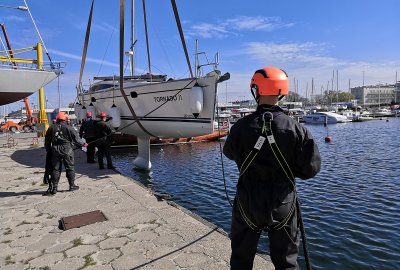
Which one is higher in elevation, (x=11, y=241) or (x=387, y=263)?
(x=11, y=241)

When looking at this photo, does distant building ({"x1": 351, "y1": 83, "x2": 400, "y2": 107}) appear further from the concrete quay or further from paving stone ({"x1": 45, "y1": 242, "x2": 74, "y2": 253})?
paving stone ({"x1": 45, "y1": 242, "x2": 74, "y2": 253})

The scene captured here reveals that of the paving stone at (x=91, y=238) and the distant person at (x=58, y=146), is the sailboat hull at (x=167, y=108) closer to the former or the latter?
the distant person at (x=58, y=146)

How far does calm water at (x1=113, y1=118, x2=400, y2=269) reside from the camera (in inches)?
218

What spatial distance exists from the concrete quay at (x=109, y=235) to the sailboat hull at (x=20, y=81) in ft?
30.1

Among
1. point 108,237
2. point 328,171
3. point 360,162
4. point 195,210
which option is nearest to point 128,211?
point 108,237

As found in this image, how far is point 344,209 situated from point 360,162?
26.6ft

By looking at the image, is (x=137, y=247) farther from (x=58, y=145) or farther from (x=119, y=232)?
(x=58, y=145)

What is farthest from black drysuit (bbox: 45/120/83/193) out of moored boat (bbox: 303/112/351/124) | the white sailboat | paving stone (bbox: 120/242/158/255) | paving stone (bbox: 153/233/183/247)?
moored boat (bbox: 303/112/351/124)

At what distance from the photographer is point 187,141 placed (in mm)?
25328

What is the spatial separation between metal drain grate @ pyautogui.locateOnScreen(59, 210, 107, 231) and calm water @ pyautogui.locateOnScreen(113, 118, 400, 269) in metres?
2.50

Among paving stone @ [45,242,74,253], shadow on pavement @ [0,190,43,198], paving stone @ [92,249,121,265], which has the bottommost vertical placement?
shadow on pavement @ [0,190,43,198]

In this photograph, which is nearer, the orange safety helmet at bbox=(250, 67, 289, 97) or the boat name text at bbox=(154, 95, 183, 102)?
the orange safety helmet at bbox=(250, 67, 289, 97)

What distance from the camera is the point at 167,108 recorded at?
10914mm

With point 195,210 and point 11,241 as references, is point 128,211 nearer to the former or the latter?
point 11,241
